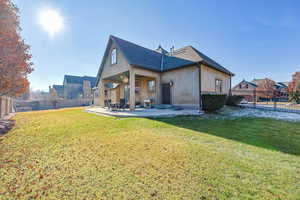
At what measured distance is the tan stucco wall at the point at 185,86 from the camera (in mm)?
9828

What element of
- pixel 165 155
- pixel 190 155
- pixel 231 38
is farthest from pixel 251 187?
pixel 231 38

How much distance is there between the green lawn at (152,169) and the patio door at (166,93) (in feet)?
25.3

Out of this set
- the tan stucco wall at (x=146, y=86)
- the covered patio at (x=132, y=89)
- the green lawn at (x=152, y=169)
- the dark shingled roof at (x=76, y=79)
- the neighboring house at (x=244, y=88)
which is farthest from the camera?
the dark shingled roof at (x=76, y=79)

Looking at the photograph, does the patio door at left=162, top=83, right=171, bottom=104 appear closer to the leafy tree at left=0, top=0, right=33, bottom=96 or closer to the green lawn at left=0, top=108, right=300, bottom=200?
the green lawn at left=0, top=108, right=300, bottom=200

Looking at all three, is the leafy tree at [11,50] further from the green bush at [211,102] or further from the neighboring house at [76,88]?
the neighboring house at [76,88]

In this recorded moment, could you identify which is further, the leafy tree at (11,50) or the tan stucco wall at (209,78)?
the tan stucco wall at (209,78)

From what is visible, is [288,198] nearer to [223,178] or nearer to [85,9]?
[223,178]

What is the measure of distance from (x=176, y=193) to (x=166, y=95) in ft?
34.3

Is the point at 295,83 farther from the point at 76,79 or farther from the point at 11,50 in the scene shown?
the point at 76,79

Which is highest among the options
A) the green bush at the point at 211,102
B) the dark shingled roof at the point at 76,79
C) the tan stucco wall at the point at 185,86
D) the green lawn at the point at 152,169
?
the dark shingled roof at the point at 76,79

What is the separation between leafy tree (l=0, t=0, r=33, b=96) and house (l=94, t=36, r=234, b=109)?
6.34 metres

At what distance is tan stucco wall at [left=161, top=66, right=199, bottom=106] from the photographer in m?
9.83

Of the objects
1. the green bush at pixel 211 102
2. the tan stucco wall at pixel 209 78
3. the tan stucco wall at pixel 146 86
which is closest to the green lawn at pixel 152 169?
the green bush at pixel 211 102

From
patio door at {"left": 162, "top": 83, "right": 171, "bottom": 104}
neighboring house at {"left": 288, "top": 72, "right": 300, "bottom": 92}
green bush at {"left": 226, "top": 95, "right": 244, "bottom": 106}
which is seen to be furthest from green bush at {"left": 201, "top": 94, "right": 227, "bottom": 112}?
neighboring house at {"left": 288, "top": 72, "right": 300, "bottom": 92}
